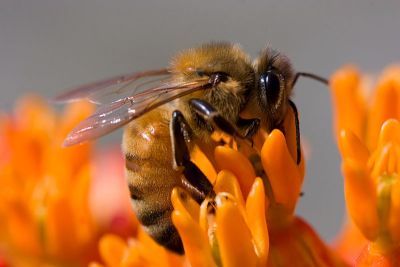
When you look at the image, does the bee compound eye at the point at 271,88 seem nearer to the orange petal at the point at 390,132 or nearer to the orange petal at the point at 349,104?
the orange petal at the point at 390,132

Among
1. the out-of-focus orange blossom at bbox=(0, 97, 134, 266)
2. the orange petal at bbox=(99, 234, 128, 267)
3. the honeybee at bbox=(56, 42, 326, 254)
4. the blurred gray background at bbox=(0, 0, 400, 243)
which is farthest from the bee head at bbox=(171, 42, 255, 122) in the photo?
the blurred gray background at bbox=(0, 0, 400, 243)

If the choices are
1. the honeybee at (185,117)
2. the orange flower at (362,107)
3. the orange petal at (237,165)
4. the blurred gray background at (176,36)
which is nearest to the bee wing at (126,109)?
the honeybee at (185,117)

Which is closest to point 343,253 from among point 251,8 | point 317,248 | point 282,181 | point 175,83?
point 317,248

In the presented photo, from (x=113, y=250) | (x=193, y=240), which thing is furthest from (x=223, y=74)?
(x=113, y=250)

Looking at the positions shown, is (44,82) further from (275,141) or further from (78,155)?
(275,141)

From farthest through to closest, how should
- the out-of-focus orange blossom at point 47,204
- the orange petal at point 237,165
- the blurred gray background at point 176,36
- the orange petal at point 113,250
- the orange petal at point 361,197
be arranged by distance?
1. the blurred gray background at point 176,36
2. the out-of-focus orange blossom at point 47,204
3. the orange petal at point 113,250
4. the orange petal at point 237,165
5. the orange petal at point 361,197

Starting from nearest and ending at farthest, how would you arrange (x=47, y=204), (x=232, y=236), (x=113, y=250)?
(x=232, y=236) → (x=113, y=250) → (x=47, y=204)

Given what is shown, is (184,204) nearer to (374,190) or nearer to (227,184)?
(227,184)
